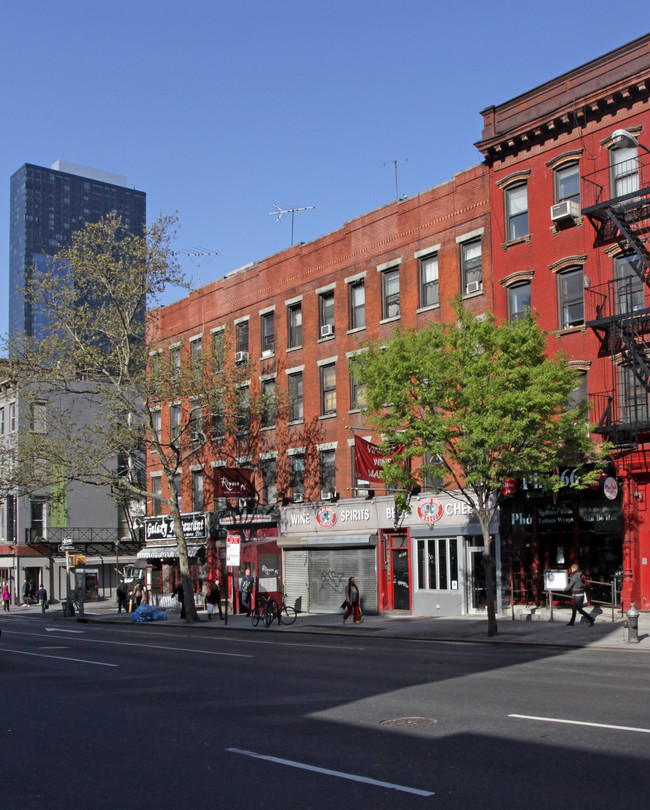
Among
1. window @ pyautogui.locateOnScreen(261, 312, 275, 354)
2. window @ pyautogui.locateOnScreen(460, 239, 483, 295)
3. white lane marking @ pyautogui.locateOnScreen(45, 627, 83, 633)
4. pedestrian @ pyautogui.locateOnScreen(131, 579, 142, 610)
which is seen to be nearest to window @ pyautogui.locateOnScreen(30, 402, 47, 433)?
white lane marking @ pyautogui.locateOnScreen(45, 627, 83, 633)

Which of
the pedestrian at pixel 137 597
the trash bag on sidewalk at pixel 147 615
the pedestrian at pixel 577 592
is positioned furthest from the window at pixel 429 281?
the pedestrian at pixel 137 597

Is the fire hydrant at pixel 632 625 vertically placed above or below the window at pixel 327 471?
below

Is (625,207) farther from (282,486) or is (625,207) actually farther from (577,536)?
(282,486)

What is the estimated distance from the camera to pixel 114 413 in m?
37.5

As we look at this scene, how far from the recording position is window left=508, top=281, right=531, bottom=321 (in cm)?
3003

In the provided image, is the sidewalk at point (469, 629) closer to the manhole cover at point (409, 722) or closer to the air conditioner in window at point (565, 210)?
the manhole cover at point (409, 722)

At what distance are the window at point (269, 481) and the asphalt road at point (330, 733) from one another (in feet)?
74.6

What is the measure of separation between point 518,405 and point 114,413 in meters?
19.9

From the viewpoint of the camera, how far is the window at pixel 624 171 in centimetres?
2720

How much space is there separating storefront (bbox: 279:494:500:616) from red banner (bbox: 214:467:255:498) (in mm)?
1952

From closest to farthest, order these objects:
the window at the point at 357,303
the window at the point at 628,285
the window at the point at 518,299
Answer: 1. the window at the point at 628,285
2. the window at the point at 518,299
3. the window at the point at 357,303

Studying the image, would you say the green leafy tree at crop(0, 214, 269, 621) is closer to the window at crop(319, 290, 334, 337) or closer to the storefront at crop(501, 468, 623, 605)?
the window at crop(319, 290, 334, 337)

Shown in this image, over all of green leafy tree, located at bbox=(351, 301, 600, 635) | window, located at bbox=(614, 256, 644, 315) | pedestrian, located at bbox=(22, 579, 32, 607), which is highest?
window, located at bbox=(614, 256, 644, 315)

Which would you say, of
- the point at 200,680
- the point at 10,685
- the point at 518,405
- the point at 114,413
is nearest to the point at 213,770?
the point at 200,680
